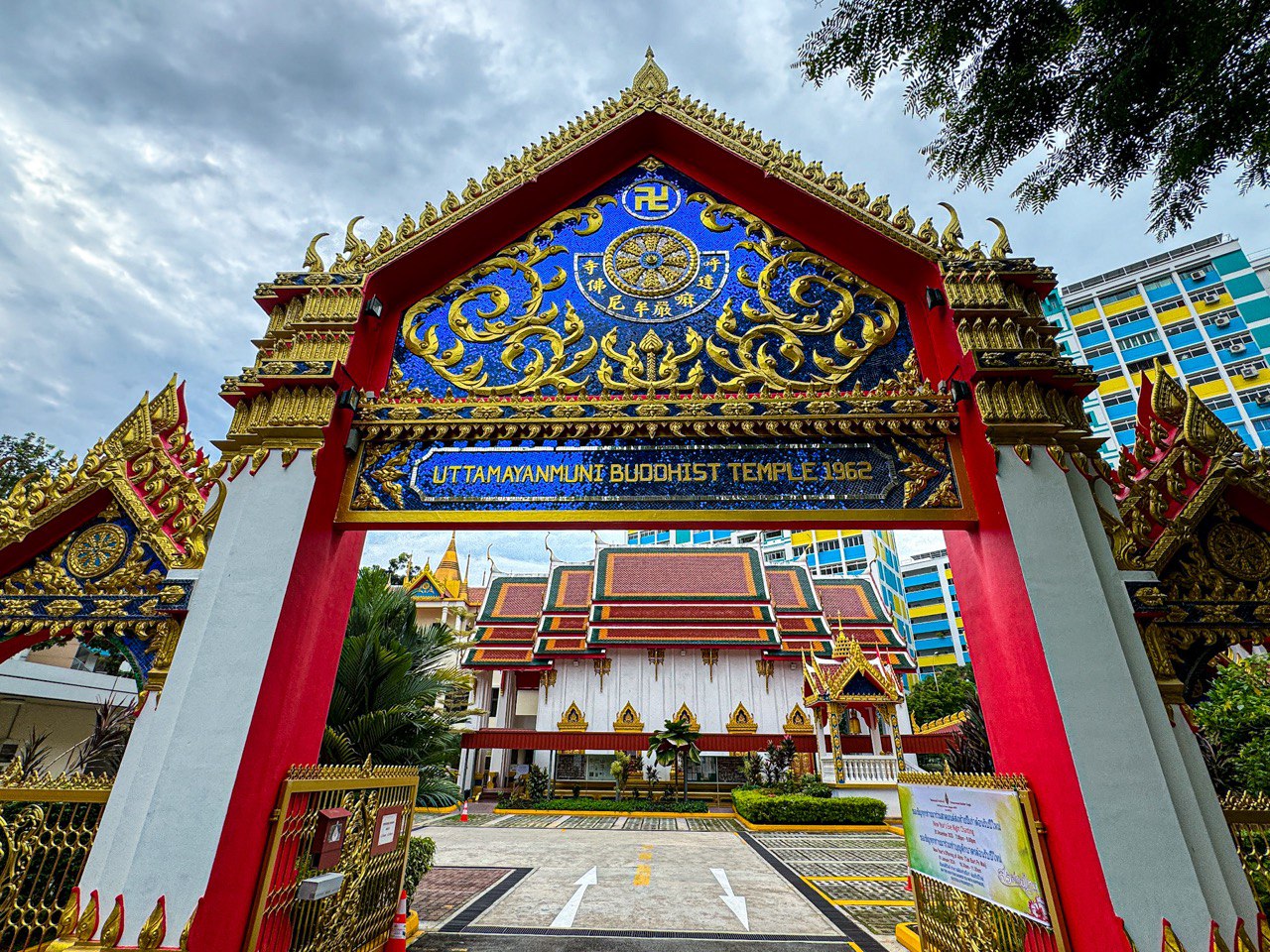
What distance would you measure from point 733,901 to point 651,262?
8.59 meters

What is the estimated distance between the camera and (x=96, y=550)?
14.6ft

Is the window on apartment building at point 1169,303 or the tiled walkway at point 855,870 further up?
the window on apartment building at point 1169,303

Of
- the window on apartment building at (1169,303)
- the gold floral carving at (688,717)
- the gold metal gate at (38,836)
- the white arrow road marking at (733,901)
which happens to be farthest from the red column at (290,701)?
the window on apartment building at (1169,303)

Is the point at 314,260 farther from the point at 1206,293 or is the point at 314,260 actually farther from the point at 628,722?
the point at 1206,293

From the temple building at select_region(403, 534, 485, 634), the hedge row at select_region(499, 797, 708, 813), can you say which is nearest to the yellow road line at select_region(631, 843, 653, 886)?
the hedge row at select_region(499, 797, 708, 813)

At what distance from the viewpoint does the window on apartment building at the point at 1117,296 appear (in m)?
44.7

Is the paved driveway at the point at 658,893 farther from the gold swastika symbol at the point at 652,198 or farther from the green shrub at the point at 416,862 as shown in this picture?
the gold swastika symbol at the point at 652,198

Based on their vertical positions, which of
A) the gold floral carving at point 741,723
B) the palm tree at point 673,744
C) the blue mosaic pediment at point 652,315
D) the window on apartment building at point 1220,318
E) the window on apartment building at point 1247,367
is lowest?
the palm tree at point 673,744

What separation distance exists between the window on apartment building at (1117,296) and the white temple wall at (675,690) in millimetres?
40314

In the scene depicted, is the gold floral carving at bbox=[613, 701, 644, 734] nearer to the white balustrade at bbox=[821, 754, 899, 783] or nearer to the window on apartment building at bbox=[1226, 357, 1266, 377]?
the white balustrade at bbox=[821, 754, 899, 783]

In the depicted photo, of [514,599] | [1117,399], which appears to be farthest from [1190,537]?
[1117,399]

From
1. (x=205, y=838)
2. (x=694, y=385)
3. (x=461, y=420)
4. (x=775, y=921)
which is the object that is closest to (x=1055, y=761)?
(x=694, y=385)

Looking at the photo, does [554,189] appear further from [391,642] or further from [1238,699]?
[1238,699]

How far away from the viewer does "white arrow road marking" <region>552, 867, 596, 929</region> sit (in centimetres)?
737
